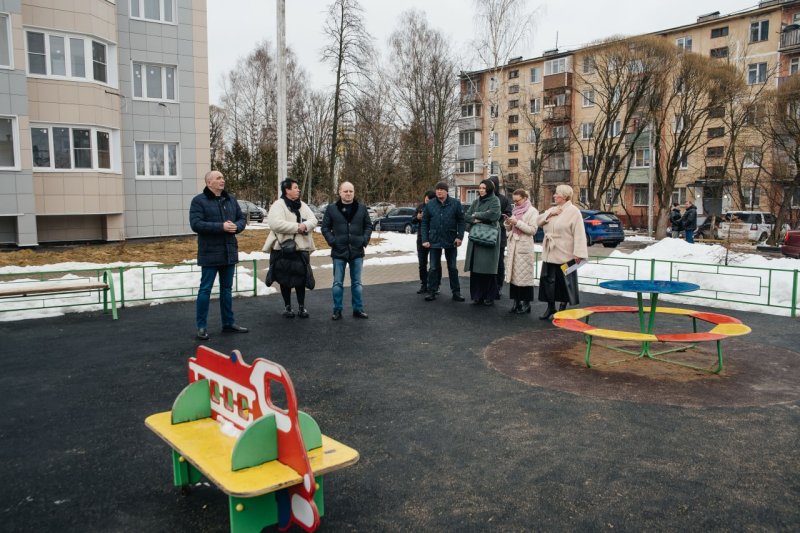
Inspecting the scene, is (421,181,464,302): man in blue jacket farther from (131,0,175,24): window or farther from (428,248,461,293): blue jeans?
(131,0,175,24): window

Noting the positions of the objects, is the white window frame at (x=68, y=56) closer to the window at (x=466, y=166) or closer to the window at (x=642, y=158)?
the window at (x=642, y=158)

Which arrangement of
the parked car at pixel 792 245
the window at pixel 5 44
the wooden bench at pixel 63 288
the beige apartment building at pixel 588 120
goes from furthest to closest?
the beige apartment building at pixel 588 120 → the window at pixel 5 44 → the parked car at pixel 792 245 → the wooden bench at pixel 63 288

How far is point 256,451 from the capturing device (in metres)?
3.12

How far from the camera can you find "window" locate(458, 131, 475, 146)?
198ft

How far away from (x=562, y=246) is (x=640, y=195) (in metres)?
44.6

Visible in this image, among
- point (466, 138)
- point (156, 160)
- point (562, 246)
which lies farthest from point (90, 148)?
point (466, 138)

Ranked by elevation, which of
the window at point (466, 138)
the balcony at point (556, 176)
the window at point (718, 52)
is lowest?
the balcony at point (556, 176)

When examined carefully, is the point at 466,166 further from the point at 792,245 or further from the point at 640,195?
the point at 792,245

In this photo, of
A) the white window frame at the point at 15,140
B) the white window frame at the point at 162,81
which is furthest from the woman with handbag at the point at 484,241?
the white window frame at the point at 162,81

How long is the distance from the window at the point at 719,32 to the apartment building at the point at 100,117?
37.1m

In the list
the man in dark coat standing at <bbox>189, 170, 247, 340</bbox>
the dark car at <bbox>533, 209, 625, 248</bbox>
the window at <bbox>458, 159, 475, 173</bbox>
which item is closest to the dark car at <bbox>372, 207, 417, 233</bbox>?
the dark car at <bbox>533, 209, 625, 248</bbox>

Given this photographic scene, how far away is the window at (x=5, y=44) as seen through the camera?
62.5ft

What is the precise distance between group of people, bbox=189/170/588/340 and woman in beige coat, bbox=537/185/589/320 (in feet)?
0.04

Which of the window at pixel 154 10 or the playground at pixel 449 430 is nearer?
the playground at pixel 449 430
